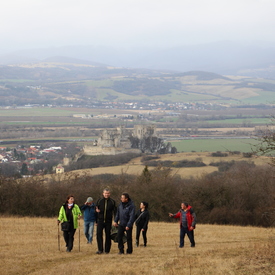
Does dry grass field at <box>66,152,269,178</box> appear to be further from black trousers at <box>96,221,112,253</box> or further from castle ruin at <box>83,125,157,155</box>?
black trousers at <box>96,221,112,253</box>

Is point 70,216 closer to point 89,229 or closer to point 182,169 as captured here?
point 89,229

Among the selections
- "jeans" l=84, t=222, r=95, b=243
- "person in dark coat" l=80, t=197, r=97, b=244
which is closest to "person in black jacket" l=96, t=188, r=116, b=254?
"person in dark coat" l=80, t=197, r=97, b=244

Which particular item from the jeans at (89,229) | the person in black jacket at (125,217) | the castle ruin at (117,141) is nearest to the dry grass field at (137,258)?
the jeans at (89,229)

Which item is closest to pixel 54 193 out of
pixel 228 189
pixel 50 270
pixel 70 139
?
pixel 228 189

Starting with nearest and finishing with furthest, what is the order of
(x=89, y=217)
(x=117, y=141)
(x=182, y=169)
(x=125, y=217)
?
(x=125, y=217) < (x=89, y=217) < (x=182, y=169) < (x=117, y=141)

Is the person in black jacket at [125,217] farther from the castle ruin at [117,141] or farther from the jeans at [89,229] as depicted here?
the castle ruin at [117,141]

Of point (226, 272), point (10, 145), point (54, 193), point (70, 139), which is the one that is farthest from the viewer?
point (70, 139)

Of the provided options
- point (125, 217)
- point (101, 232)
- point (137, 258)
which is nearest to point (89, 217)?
point (101, 232)

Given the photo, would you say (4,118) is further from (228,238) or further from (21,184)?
(228,238)

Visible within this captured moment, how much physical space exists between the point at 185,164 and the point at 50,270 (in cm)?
5915

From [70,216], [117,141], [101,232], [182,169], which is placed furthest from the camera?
[117,141]

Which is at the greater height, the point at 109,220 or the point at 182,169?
the point at 109,220

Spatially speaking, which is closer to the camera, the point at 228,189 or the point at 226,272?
the point at 226,272

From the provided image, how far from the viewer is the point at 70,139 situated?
132 meters
